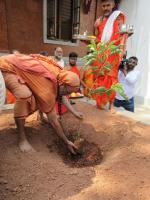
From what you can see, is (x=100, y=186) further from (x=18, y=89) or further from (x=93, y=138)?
(x=18, y=89)

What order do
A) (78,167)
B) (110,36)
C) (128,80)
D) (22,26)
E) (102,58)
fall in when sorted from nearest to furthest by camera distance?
(78,167)
(102,58)
(110,36)
(128,80)
(22,26)

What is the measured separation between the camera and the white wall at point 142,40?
588cm

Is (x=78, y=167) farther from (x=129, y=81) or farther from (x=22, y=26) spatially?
(x=22, y=26)

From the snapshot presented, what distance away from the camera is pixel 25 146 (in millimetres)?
2133

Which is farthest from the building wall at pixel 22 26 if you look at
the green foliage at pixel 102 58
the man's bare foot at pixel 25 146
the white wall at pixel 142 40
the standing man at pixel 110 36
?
the man's bare foot at pixel 25 146

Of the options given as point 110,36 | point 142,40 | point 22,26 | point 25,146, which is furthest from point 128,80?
point 22,26

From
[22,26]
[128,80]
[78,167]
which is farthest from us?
[22,26]

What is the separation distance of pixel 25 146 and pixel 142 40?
5.17 meters

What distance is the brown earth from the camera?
156 cm

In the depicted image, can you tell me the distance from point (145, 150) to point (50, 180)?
3.53 ft

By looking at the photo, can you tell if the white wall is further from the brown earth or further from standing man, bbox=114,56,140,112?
the brown earth

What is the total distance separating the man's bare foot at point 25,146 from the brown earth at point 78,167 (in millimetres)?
50

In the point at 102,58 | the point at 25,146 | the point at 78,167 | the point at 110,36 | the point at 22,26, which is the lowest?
the point at 78,167

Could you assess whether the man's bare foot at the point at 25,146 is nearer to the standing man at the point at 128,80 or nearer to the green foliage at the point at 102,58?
the green foliage at the point at 102,58
